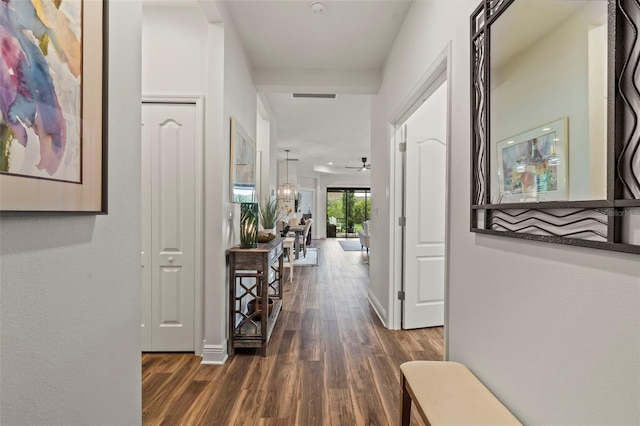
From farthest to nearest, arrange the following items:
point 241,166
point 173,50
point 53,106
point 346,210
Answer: point 346,210
point 241,166
point 173,50
point 53,106

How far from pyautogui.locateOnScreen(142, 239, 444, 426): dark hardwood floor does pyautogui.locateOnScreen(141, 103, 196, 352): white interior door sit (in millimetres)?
246

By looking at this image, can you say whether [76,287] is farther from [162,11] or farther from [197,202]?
[162,11]

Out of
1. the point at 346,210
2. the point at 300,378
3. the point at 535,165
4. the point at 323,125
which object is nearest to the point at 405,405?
the point at 300,378

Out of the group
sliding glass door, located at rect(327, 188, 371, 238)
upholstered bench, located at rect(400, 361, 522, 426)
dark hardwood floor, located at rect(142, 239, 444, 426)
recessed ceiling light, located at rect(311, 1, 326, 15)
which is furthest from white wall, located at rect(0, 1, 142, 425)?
sliding glass door, located at rect(327, 188, 371, 238)

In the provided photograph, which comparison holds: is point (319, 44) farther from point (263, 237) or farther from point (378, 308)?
point (378, 308)

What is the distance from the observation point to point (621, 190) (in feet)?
2.41

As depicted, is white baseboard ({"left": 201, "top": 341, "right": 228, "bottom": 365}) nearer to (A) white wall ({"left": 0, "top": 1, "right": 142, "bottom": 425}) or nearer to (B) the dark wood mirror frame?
(A) white wall ({"left": 0, "top": 1, "right": 142, "bottom": 425})

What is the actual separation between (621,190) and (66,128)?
148 cm

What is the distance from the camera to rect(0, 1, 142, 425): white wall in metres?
0.68

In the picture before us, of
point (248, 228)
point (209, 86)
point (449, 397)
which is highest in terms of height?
point (209, 86)

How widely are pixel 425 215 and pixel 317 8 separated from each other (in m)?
2.18

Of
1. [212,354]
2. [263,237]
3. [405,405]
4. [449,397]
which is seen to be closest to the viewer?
[449,397]

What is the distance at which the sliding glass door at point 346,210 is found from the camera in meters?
13.3

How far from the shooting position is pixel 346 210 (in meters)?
13.4
